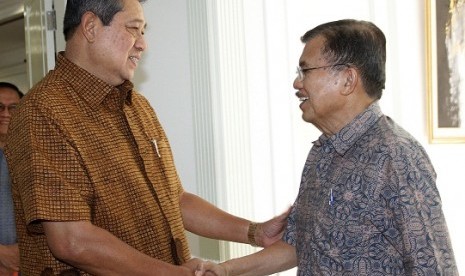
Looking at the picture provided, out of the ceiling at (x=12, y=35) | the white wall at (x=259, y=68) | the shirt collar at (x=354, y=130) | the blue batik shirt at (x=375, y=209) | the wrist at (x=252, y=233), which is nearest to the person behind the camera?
the blue batik shirt at (x=375, y=209)

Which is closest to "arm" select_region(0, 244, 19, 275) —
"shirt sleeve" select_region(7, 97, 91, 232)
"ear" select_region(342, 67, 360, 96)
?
"shirt sleeve" select_region(7, 97, 91, 232)

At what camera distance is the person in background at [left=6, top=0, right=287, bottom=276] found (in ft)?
7.32

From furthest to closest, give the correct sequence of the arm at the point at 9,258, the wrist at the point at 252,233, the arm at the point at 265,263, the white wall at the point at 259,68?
the white wall at the point at 259,68, the arm at the point at 9,258, the wrist at the point at 252,233, the arm at the point at 265,263

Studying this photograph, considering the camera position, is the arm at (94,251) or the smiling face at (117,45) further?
the smiling face at (117,45)

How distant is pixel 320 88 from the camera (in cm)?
228

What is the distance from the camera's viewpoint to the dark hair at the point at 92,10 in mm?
2504

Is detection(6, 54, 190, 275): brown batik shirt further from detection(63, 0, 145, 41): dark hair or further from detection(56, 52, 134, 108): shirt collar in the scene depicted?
detection(63, 0, 145, 41): dark hair

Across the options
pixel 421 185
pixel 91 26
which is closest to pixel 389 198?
pixel 421 185

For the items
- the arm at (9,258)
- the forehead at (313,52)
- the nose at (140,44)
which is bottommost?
the arm at (9,258)

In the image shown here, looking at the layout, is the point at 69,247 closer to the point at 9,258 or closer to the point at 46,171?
the point at 46,171

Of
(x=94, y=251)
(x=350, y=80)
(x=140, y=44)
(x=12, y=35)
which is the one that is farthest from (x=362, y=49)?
(x=12, y=35)

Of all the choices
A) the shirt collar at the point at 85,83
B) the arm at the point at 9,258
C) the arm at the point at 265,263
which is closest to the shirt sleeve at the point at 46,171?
the shirt collar at the point at 85,83

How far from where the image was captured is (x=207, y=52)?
3949 mm

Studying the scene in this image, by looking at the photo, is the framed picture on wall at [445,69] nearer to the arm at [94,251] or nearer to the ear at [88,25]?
the ear at [88,25]
